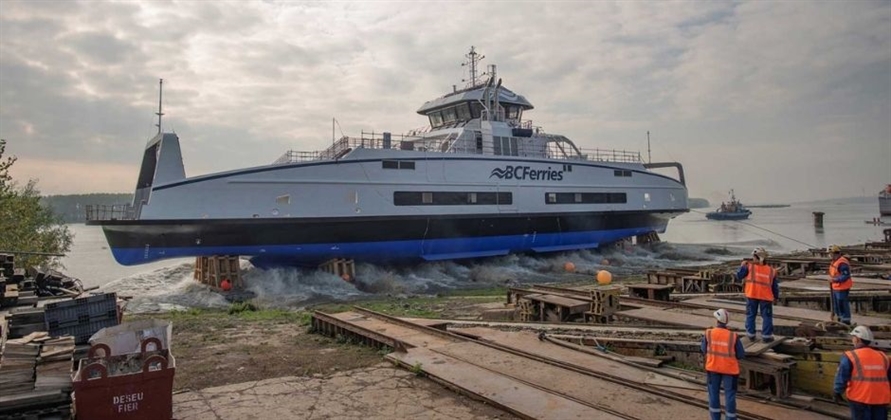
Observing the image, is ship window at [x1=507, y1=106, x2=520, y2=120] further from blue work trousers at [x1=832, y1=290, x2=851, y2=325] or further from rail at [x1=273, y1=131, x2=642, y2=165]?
blue work trousers at [x1=832, y1=290, x2=851, y2=325]

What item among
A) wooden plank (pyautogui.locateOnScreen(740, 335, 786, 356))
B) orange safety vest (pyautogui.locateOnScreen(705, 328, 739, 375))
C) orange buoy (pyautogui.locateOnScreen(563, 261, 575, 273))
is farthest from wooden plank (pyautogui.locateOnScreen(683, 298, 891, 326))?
orange buoy (pyautogui.locateOnScreen(563, 261, 575, 273))

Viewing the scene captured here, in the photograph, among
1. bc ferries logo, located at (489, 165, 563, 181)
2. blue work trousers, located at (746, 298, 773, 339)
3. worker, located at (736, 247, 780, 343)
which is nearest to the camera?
blue work trousers, located at (746, 298, 773, 339)

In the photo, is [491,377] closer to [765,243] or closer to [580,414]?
[580,414]

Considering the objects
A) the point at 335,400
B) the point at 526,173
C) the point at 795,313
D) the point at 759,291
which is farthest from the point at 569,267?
the point at 335,400

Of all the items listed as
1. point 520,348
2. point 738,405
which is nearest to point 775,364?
point 738,405

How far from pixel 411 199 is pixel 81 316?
1359cm

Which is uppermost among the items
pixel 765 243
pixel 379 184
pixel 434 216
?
pixel 379 184

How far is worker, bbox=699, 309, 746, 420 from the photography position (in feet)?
14.8

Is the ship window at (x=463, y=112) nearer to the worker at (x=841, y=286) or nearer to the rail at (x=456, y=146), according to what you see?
the rail at (x=456, y=146)

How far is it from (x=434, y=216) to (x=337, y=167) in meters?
4.34

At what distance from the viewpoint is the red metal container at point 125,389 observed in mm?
4512

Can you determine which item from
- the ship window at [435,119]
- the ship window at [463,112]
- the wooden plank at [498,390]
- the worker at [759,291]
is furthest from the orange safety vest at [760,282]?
the ship window at [435,119]

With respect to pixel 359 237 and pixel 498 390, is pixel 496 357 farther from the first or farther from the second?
pixel 359 237

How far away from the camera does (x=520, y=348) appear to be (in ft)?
24.7
